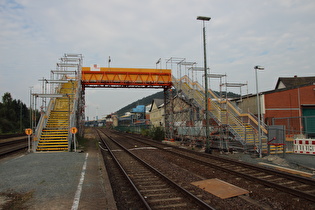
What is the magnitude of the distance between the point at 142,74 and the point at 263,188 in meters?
19.5

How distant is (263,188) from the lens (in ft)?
24.1

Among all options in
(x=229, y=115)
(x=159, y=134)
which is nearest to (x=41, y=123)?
(x=229, y=115)

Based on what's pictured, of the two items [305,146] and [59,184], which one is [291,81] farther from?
[59,184]

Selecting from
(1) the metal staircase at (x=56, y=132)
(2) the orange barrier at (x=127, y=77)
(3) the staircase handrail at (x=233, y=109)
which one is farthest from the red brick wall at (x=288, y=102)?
(1) the metal staircase at (x=56, y=132)

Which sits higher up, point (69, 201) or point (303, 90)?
point (303, 90)

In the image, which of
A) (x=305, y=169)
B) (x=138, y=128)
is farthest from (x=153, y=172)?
(x=138, y=128)

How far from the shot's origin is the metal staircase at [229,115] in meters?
15.8

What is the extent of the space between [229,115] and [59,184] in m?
14.1

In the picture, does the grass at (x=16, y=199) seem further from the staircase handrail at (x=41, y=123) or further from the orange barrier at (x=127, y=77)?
the orange barrier at (x=127, y=77)

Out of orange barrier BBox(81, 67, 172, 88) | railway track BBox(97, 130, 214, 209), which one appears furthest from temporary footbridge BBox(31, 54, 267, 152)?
railway track BBox(97, 130, 214, 209)

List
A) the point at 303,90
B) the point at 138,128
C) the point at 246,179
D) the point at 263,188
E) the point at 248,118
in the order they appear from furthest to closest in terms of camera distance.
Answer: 1. the point at 138,128
2. the point at 303,90
3. the point at 248,118
4. the point at 246,179
5. the point at 263,188

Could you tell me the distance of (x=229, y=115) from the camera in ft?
59.4

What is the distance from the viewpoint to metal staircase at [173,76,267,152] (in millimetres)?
15820

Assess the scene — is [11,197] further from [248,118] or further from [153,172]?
[248,118]
